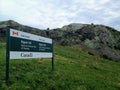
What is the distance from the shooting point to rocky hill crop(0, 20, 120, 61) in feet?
121

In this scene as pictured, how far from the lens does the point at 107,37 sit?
134ft

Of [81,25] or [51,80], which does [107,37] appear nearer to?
[81,25]

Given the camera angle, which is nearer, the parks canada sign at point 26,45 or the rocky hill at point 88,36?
the parks canada sign at point 26,45

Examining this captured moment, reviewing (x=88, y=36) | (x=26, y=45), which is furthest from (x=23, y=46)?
(x=88, y=36)

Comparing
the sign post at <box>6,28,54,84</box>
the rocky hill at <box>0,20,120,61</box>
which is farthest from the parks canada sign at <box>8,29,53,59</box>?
the rocky hill at <box>0,20,120,61</box>

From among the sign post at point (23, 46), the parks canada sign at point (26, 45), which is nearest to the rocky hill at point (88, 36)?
the parks canada sign at point (26, 45)

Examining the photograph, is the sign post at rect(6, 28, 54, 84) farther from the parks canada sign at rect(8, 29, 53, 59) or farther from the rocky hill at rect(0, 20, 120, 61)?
the rocky hill at rect(0, 20, 120, 61)

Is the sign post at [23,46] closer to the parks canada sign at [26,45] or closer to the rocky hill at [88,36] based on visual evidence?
the parks canada sign at [26,45]

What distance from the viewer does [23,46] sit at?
44.6 feet

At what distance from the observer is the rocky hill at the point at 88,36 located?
121 ft

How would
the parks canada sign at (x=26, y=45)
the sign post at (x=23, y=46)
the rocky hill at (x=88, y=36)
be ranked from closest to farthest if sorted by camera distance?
the sign post at (x=23, y=46), the parks canada sign at (x=26, y=45), the rocky hill at (x=88, y=36)

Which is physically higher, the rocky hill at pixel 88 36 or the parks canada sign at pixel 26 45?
the rocky hill at pixel 88 36

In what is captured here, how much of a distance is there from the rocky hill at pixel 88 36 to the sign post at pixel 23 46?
19439 mm

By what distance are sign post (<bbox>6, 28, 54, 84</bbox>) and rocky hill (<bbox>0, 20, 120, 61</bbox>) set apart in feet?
63.8
